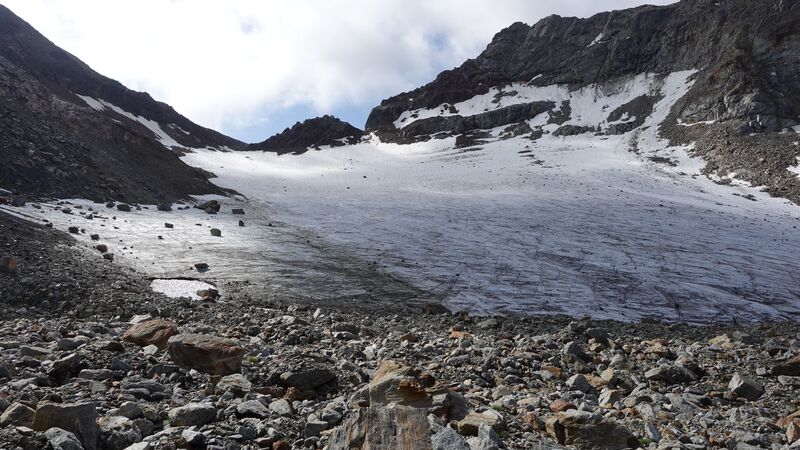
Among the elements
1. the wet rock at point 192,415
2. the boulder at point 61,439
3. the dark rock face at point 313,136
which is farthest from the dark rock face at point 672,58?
the boulder at point 61,439

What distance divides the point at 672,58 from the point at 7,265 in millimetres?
92732

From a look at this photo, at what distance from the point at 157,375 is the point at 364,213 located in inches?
858

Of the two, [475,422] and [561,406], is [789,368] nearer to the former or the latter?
[561,406]

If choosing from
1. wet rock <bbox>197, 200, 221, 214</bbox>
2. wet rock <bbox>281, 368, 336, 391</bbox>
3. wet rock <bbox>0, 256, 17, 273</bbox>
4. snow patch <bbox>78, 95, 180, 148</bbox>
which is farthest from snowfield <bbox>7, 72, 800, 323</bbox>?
snow patch <bbox>78, 95, 180, 148</bbox>

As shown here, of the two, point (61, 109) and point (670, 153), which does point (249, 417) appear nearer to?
point (61, 109)

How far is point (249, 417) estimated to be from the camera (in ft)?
16.1

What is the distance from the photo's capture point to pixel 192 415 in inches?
184

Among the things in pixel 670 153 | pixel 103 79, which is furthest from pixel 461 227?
pixel 103 79

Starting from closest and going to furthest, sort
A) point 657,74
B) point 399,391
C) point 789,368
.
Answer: point 399,391 < point 789,368 < point 657,74

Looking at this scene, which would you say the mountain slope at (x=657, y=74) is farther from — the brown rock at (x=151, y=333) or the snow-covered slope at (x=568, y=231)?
the brown rock at (x=151, y=333)

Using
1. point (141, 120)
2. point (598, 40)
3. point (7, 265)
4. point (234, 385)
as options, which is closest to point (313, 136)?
point (141, 120)

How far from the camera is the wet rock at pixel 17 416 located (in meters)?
4.08

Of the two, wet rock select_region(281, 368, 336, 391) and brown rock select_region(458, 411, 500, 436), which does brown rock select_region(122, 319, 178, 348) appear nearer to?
wet rock select_region(281, 368, 336, 391)

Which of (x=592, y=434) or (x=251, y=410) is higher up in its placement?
(x=592, y=434)
